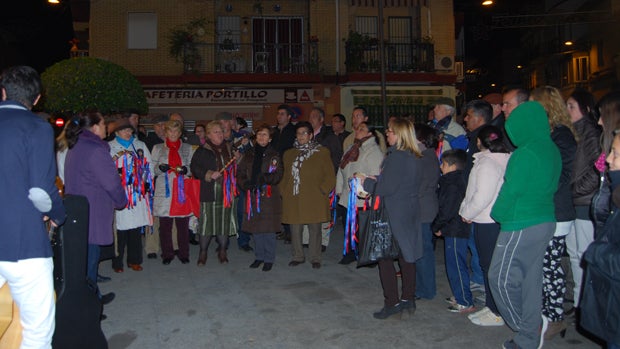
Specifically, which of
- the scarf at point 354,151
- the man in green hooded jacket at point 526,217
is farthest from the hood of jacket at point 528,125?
the scarf at point 354,151

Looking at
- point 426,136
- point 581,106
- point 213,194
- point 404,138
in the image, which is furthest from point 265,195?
point 581,106

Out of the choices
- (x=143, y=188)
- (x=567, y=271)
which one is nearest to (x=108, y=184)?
(x=143, y=188)

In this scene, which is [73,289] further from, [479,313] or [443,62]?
[443,62]

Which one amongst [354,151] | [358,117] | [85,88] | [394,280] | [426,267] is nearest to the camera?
[394,280]

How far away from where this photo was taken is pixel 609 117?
16.0 ft

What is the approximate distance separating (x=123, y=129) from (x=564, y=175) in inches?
228

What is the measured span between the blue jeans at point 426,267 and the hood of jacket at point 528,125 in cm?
209

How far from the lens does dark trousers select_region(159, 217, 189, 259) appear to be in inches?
339

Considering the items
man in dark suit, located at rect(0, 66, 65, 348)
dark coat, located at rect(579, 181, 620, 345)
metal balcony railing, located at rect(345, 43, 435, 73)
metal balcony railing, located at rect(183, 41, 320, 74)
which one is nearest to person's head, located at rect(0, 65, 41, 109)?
man in dark suit, located at rect(0, 66, 65, 348)

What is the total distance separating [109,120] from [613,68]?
34800mm

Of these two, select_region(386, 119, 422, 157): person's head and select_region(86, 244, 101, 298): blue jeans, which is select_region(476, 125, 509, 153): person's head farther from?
select_region(86, 244, 101, 298): blue jeans

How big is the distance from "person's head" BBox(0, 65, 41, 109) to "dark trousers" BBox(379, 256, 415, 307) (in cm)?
362

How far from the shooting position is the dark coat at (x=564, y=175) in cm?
514

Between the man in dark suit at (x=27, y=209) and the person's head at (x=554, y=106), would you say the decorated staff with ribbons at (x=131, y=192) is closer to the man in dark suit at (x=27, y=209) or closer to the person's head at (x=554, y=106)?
the man in dark suit at (x=27, y=209)
